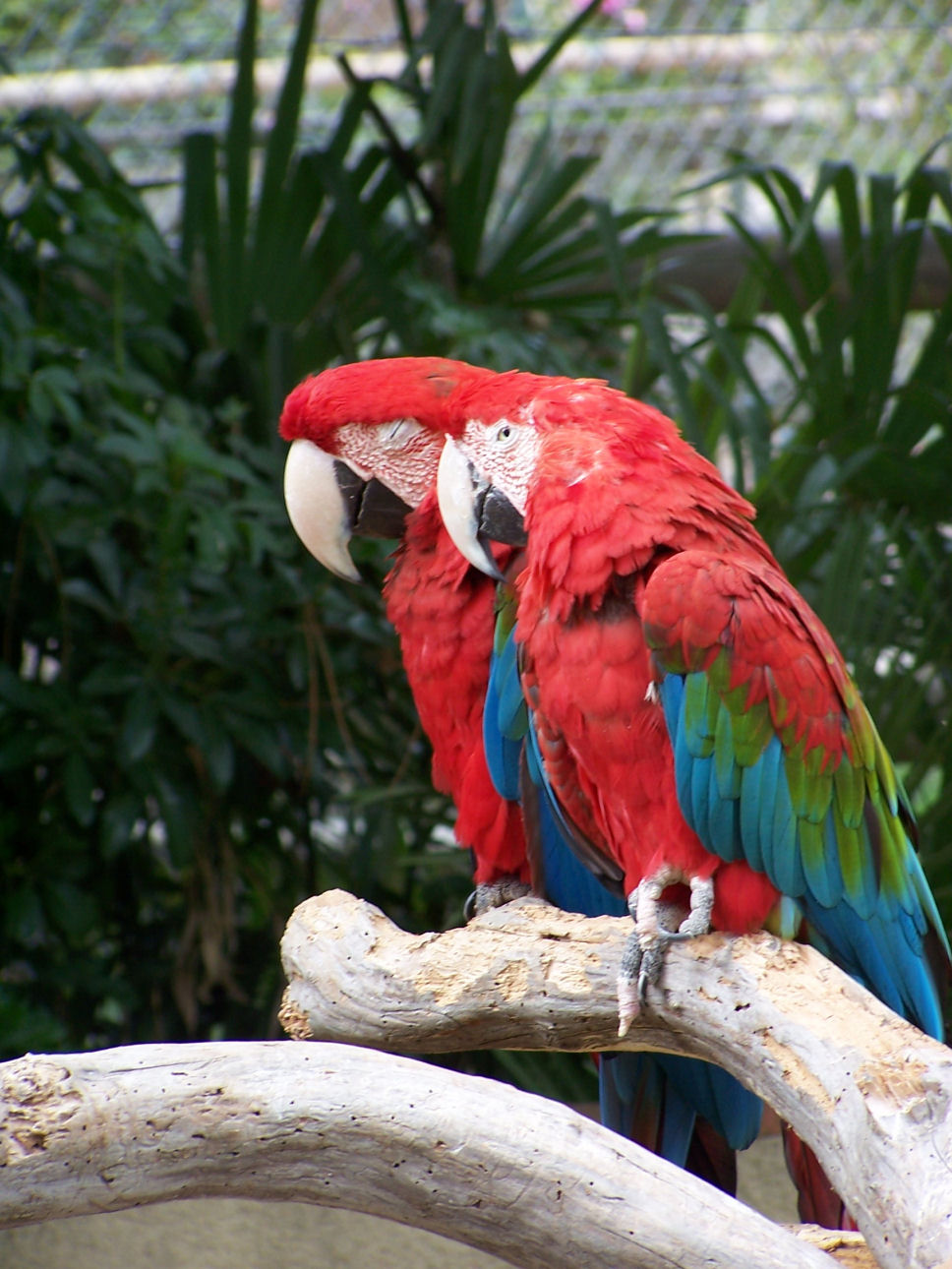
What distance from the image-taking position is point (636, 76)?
224 cm

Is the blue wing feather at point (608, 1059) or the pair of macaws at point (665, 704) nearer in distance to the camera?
the pair of macaws at point (665, 704)

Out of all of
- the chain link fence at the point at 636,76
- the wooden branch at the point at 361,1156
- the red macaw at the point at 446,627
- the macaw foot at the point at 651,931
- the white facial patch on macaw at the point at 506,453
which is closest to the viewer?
the wooden branch at the point at 361,1156

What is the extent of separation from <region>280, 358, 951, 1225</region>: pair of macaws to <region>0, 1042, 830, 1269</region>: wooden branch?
19 cm

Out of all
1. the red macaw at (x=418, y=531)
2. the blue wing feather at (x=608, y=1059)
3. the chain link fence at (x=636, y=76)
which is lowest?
the blue wing feather at (x=608, y=1059)

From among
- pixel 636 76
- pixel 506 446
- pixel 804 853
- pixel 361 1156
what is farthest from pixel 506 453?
pixel 636 76

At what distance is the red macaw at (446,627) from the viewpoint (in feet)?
3.37

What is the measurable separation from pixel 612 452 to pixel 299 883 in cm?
122

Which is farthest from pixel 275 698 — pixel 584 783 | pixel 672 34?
pixel 672 34

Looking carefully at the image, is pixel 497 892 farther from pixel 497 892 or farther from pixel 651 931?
pixel 651 931

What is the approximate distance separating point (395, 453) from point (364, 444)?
29 mm

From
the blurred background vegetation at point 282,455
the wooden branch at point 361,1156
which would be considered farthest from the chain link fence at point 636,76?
the wooden branch at point 361,1156

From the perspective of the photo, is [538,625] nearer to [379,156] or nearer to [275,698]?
[275,698]

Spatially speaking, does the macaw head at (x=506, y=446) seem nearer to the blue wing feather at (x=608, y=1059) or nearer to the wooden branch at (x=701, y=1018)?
the blue wing feather at (x=608, y=1059)

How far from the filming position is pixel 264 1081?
0.65 m
